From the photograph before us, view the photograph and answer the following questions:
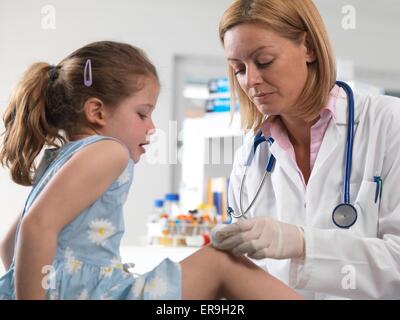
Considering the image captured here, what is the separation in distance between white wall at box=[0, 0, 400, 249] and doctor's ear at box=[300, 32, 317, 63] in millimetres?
1738

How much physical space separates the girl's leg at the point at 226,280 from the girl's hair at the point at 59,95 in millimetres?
391

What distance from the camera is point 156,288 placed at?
897mm

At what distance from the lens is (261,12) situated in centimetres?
123

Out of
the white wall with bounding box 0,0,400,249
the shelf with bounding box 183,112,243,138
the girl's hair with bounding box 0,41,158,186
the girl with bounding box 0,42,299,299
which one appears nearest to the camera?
the girl with bounding box 0,42,299,299

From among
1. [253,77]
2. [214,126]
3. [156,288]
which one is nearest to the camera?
[156,288]

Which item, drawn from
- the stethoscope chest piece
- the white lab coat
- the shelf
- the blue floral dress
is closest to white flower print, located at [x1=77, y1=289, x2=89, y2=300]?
the blue floral dress

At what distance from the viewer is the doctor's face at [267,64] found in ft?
3.99

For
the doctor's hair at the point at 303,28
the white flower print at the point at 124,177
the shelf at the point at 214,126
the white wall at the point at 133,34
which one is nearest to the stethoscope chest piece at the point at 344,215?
the doctor's hair at the point at 303,28

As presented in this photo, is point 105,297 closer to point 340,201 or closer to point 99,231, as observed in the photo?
point 99,231

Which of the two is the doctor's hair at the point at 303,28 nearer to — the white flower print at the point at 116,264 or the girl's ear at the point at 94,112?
the girl's ear at the point at 94,112

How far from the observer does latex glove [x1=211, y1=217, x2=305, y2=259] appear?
94 centimetres

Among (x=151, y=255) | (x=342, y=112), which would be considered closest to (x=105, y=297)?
(x=342, y=112)

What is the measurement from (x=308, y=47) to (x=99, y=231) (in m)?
0.65

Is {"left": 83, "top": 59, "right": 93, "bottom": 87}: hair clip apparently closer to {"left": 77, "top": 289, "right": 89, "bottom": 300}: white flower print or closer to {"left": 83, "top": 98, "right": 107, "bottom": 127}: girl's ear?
{"left": 83, "top": 98, "right": 107, "bottom": 127}: girl's ear
